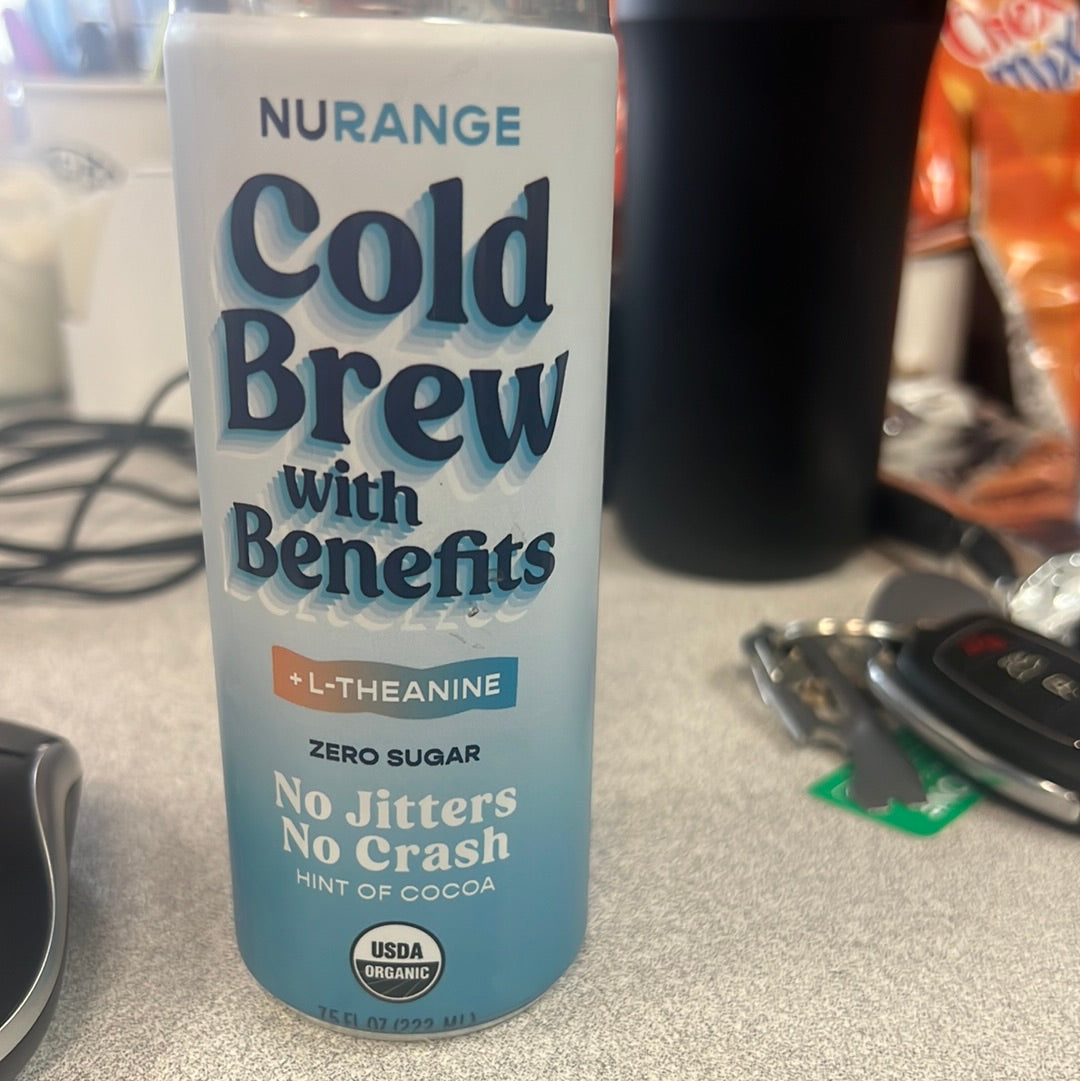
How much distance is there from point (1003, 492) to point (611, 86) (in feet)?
1.46

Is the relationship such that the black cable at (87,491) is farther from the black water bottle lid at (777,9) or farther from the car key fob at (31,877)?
the black water bottle lid at (777,9)

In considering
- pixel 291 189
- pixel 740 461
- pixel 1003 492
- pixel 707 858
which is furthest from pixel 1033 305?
pixel 291 189

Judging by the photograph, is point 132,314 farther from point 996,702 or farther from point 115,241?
point 996,702

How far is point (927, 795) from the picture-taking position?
1.24 feet

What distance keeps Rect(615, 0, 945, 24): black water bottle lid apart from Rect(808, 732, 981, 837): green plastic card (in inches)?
11.8

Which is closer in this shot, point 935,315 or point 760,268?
point 760,268

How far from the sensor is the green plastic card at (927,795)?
367 millimetres

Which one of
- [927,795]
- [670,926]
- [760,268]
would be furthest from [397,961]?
Result: [760,268]

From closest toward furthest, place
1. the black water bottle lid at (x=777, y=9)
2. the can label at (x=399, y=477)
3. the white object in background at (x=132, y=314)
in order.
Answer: the can label at (x=399, y=477)
the black water bottle lid at (x=777, y=9)
the white object in background at (x=132, y=314)

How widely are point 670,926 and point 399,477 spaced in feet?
0.54

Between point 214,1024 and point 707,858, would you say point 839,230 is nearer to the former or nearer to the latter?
point 707,858

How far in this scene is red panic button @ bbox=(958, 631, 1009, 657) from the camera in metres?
0.40

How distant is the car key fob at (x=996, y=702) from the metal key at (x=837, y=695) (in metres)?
0.01

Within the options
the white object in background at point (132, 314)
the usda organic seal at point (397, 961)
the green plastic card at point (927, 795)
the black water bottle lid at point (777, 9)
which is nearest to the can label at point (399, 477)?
the usda organic seal at point (397, 961)
